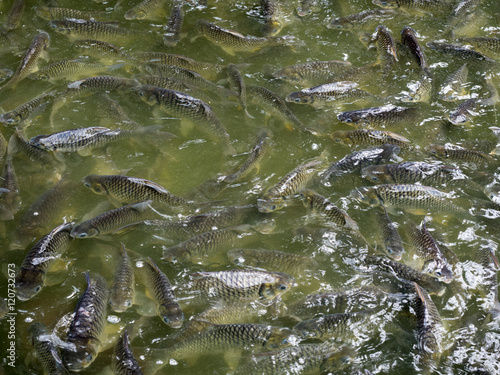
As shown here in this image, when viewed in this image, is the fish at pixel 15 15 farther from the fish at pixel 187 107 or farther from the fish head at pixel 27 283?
the fish head at pixel 27 283

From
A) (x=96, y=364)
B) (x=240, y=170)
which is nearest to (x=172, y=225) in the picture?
(x=240, y=170)

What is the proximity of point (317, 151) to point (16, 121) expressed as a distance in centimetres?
296

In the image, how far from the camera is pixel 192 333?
3203mm

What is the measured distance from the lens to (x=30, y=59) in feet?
17.1

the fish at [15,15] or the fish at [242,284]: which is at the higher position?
the fish at [15,15]

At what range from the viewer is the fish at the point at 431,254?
3498 mm

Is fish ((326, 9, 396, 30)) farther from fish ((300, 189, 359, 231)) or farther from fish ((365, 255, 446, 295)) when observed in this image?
fish ((365, 255, 446, 295))

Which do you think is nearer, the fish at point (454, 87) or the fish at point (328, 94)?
the fish at point (328, 94)

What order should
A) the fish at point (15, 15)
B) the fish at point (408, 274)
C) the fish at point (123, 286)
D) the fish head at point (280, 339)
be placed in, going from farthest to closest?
the fish at point (15, 15), the fish at point (408, 274), the fish at point (123, 286), the fish head at point (280, 339)

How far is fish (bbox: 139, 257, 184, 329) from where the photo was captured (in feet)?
10.6

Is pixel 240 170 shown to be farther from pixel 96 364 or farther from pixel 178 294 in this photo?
pixel 96 364

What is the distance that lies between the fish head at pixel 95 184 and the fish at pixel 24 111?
1204mm

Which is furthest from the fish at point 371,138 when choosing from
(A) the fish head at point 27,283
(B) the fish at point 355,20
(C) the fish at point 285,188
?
(A) the fish head at point 27,283

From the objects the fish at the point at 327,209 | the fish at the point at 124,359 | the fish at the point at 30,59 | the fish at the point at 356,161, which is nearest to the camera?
the fish at the point at 124,359
